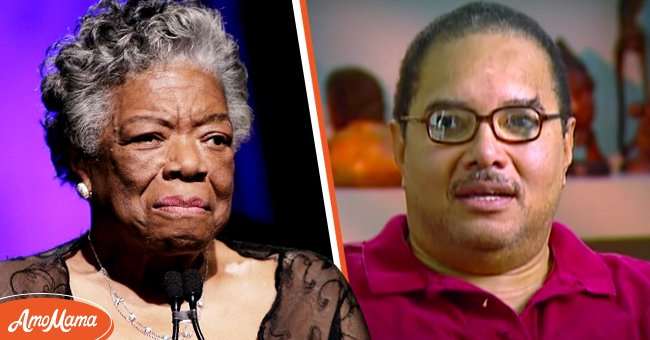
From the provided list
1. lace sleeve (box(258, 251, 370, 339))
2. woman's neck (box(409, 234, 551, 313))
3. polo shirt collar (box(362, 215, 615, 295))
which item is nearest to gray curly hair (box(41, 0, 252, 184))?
lace sleeve (box(258, 251, 370, 339))

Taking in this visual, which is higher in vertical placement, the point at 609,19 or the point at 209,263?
the point at 609,19

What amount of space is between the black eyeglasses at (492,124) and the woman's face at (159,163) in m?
0.57

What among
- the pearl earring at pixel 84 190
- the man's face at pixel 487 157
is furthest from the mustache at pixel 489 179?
the pearl earring at pixel 84 190

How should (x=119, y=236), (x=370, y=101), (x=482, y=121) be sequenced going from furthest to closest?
(x=370, y=101) → (x=482, y=121) → (x=119, y=236)

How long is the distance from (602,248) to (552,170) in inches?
11.8

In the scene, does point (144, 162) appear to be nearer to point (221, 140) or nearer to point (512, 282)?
point (221, 140)

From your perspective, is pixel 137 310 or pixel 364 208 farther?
pixel 364 208

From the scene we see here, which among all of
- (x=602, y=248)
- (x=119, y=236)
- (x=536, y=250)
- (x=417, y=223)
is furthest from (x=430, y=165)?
(x=119, y=236)

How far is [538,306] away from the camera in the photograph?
97.0 inches

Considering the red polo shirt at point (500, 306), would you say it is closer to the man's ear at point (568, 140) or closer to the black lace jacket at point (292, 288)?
the black lace jacket at point (292, 288)

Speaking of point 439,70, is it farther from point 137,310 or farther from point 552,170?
point 137,310

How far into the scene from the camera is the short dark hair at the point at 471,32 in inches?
97.4

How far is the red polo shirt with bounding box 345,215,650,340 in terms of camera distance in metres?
2.44

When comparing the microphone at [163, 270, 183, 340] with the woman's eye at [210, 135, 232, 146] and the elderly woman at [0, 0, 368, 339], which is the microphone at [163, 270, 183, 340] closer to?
the elderly woman at [0, 0, 368, 339]
